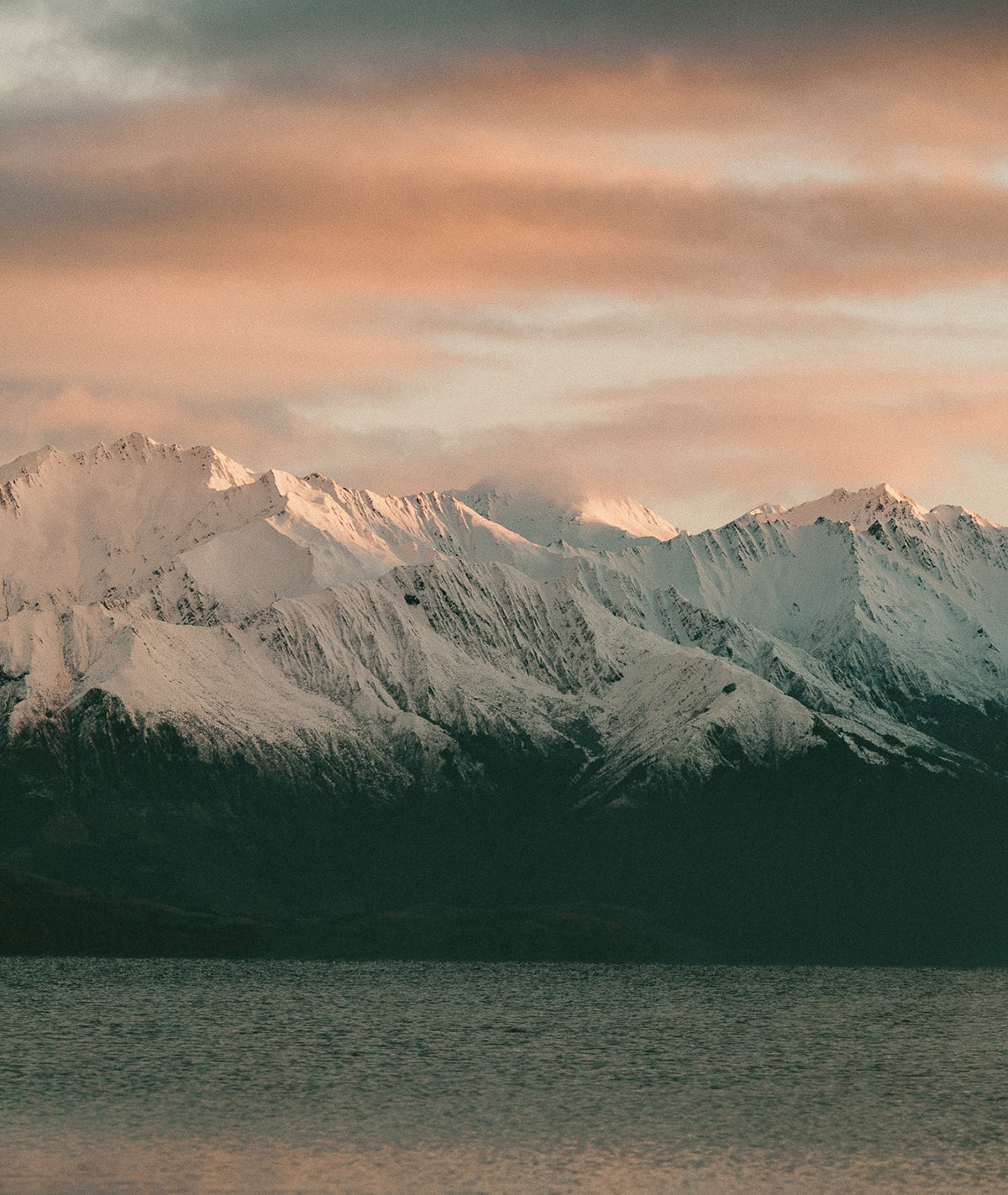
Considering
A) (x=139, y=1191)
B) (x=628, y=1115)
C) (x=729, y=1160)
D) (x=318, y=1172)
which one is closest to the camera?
(x=139, y=1191)

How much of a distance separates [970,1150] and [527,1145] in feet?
141

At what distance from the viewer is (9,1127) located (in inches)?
6870

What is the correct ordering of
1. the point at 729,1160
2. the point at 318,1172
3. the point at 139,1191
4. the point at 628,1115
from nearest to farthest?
the point at 139,1191 → the point at 318,1172 → the point at 729,1160 → the point at 628,1115

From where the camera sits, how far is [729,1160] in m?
171

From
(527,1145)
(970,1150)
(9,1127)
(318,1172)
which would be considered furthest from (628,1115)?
(9,1127)

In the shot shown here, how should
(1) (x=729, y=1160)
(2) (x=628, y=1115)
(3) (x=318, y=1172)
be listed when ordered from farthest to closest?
1. (2) (x=628, y=1115)
2. (1) (x=729, y=1160)
3. (3) (x=318, y=1172)

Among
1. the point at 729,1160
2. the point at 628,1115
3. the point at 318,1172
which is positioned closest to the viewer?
the point at 318,1172

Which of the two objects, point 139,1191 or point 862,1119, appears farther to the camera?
point 862,1119

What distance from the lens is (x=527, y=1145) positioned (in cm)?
17600

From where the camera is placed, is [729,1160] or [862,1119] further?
[862,1119]

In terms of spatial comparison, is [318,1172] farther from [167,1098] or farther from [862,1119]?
[862,1119]

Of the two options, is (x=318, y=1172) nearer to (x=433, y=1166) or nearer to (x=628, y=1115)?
(x=433, y=1166)

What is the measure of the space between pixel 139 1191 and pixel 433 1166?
28678 mm

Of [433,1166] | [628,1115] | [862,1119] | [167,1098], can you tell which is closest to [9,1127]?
[167,1098]
